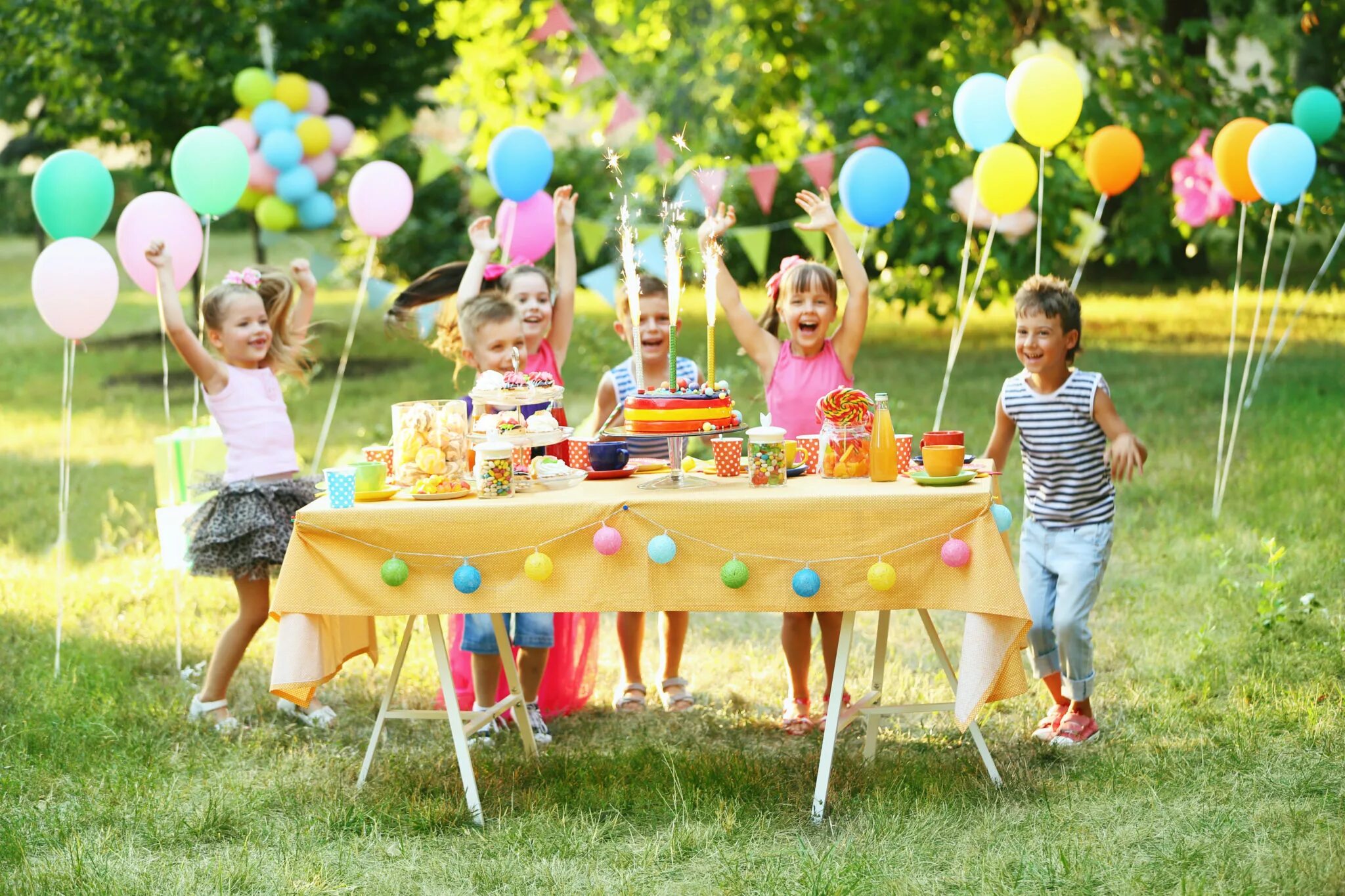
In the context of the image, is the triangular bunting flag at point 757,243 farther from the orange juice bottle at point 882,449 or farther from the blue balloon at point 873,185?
the orange juice bottle at point 882,449

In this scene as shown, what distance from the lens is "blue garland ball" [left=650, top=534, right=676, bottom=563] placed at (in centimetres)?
352

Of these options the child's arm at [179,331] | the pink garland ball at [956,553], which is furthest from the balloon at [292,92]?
the pink garland ball at [956,553]

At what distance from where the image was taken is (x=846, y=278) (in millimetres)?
4406

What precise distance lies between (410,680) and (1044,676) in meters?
2.27

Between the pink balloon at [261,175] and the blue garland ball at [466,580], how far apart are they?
676cm

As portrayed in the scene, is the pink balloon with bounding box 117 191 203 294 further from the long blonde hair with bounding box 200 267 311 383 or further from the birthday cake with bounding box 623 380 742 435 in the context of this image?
the birthday cake with bounding box 623 380 742 435

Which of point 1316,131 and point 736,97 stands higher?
point 736,97

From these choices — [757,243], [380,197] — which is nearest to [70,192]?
[380,197]

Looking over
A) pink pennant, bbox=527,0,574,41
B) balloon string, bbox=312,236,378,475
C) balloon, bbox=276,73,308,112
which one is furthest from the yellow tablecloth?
balloon, bbox=276,73,308,112

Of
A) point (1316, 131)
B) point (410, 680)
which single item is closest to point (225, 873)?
point (410, 680)

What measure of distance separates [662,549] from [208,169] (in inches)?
103

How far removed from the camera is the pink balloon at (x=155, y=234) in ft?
15.5

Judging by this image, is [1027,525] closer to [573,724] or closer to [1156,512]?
[573,724]

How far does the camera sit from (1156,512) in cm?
692
